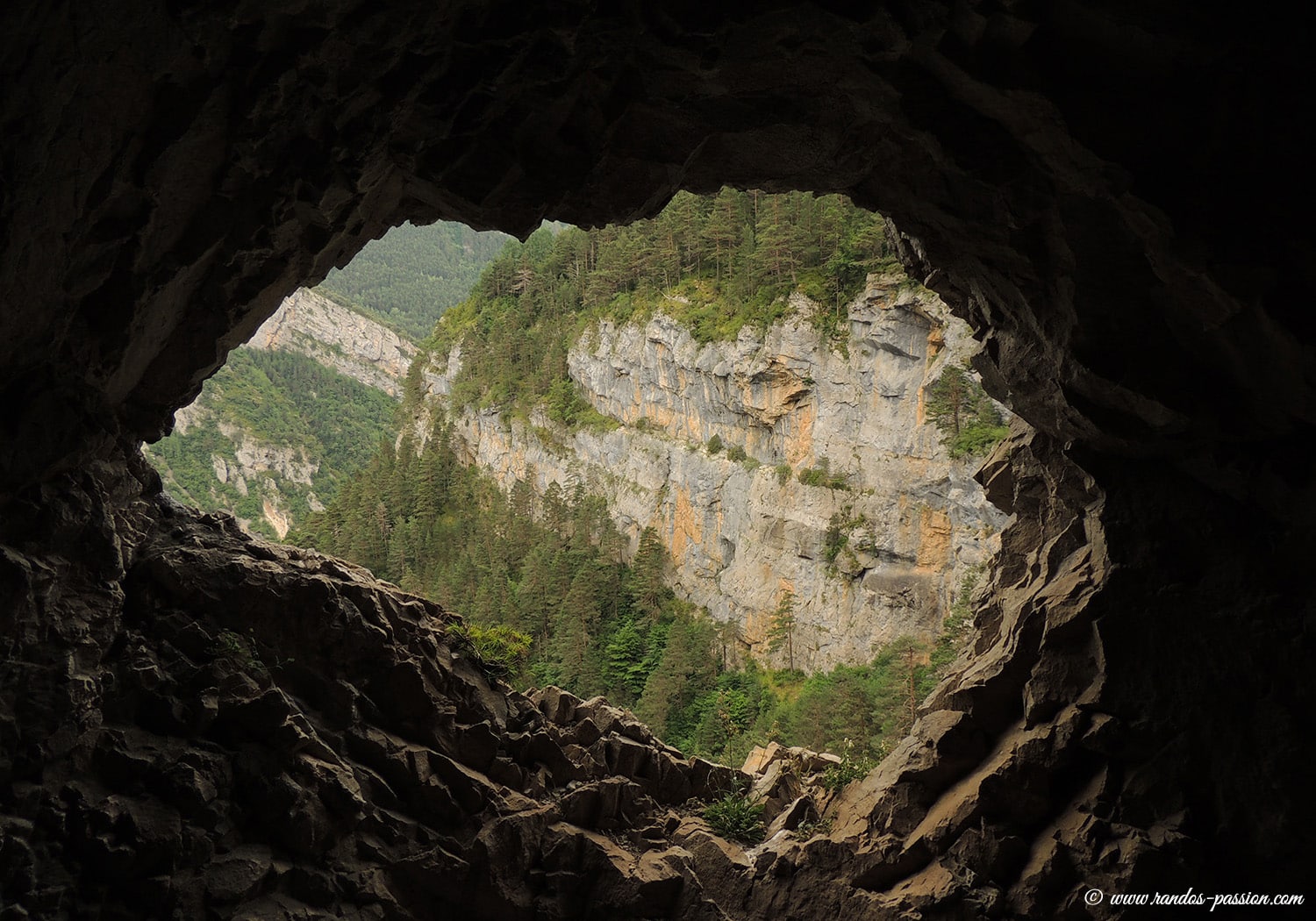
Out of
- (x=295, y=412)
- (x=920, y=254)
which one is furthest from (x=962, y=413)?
(x=295, y=412)

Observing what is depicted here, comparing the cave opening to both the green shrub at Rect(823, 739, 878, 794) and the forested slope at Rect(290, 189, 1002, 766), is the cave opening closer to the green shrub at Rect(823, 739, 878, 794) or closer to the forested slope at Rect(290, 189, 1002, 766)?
the forested slope at Rect(290, 189, 1002, 766)

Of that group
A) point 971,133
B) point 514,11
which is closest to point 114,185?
point 514,11

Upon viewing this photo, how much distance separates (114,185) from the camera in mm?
8656

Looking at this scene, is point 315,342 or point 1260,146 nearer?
point 1260,146

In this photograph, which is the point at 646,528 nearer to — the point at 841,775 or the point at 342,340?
the point at 841,775

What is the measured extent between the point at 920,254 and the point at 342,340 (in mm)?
151705

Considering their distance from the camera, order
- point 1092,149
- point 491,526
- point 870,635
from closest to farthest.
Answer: point 1092,149 < point 870,635 < point 491,526

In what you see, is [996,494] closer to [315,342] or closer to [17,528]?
[17,528]

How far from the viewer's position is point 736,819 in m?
14.5

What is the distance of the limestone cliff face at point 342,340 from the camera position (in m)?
145

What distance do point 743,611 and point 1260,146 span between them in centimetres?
4754

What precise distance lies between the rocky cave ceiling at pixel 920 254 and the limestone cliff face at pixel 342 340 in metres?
138

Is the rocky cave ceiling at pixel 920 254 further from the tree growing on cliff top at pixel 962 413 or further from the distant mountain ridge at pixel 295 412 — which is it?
the distant mountain ridge at pixel 295 412

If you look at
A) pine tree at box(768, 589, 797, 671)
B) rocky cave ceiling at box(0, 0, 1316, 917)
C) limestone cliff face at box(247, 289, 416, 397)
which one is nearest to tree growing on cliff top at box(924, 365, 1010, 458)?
pine tree at box(768, 589, 797, 671)
